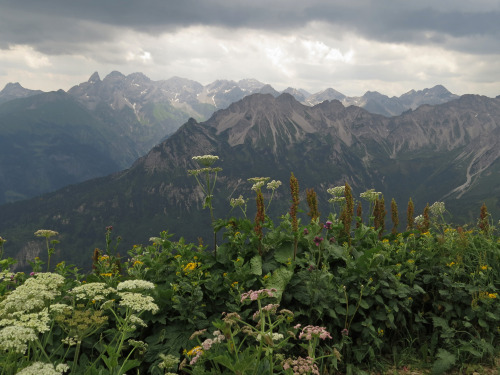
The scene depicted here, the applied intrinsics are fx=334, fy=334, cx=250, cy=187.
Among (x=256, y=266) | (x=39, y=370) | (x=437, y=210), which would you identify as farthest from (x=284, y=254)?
(x=437, y=210)

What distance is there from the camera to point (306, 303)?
21.8ft

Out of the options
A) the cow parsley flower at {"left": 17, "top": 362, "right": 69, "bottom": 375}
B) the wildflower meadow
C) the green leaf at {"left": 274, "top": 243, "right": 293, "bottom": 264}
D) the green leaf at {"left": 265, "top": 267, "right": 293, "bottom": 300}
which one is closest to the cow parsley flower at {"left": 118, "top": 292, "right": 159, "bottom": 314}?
the wildflower meadow

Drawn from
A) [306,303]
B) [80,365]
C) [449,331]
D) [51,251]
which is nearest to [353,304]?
[306,303]

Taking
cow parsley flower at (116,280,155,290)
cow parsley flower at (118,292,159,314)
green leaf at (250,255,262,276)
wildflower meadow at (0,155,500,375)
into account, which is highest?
cow parsley flower at (116,280,155,290)

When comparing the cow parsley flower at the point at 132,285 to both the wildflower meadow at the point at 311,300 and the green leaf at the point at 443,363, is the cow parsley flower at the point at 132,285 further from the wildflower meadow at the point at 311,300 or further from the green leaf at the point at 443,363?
the green leaf at the point at 443,363

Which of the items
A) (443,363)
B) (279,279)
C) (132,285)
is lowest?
(443,363)

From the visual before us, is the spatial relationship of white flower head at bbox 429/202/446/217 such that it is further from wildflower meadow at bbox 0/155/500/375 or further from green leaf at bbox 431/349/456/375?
green leaf at bbox 431/349/456/375

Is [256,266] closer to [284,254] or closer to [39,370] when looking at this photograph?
[284,254]

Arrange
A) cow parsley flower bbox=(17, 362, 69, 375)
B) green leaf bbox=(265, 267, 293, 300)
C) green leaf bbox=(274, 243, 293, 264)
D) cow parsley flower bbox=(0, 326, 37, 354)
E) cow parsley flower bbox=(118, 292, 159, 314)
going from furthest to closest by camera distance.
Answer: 1. green leaf bbox=(274, 243, 293, 264)
2. green leaf bbox=(265, 267, 293, 300)
3. cow parsley flower bbox=(118, 292, 159, 314)
4. cow parsley flower bbox=(17, 362, 69, 375)
5. cow parsley flower bbox=(0, 326, 37, 354)

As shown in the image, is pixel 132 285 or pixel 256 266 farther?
pixel 256 266

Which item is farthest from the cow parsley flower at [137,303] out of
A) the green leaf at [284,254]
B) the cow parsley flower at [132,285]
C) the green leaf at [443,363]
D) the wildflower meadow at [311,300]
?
the green leaf at [443,363]

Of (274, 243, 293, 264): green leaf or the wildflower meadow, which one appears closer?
the wildflower meadow

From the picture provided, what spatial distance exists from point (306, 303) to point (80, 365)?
4.17 metres

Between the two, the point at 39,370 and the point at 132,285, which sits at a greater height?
the point at 132,285
